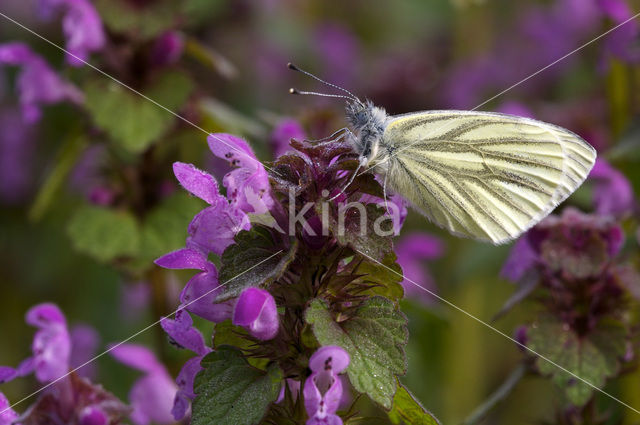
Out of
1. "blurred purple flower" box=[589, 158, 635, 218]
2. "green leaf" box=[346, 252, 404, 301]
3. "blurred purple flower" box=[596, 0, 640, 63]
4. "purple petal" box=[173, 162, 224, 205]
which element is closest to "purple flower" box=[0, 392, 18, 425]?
"purple petal" box=[173, 162, 224, 205]

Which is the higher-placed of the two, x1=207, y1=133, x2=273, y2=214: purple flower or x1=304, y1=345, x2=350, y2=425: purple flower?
x1=207, y1=133, x2=273, y2=214: purple flower

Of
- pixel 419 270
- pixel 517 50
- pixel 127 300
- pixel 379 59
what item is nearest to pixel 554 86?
pixel 517 50

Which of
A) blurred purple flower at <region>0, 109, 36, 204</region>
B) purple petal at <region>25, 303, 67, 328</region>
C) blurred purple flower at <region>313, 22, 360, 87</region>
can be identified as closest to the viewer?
purple petal at <region>25, 303, 67, 328</region>

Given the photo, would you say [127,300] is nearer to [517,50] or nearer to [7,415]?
[7,415]

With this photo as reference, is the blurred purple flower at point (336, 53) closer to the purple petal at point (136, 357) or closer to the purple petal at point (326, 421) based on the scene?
the purple petal at point (136, 357)

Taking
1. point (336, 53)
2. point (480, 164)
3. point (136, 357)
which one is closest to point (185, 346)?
point (136, 357)

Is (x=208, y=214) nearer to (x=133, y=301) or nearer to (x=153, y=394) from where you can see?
(x=153, y=394)

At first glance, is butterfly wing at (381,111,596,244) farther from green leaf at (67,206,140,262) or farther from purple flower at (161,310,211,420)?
green leaf at (67,206,140,262)
